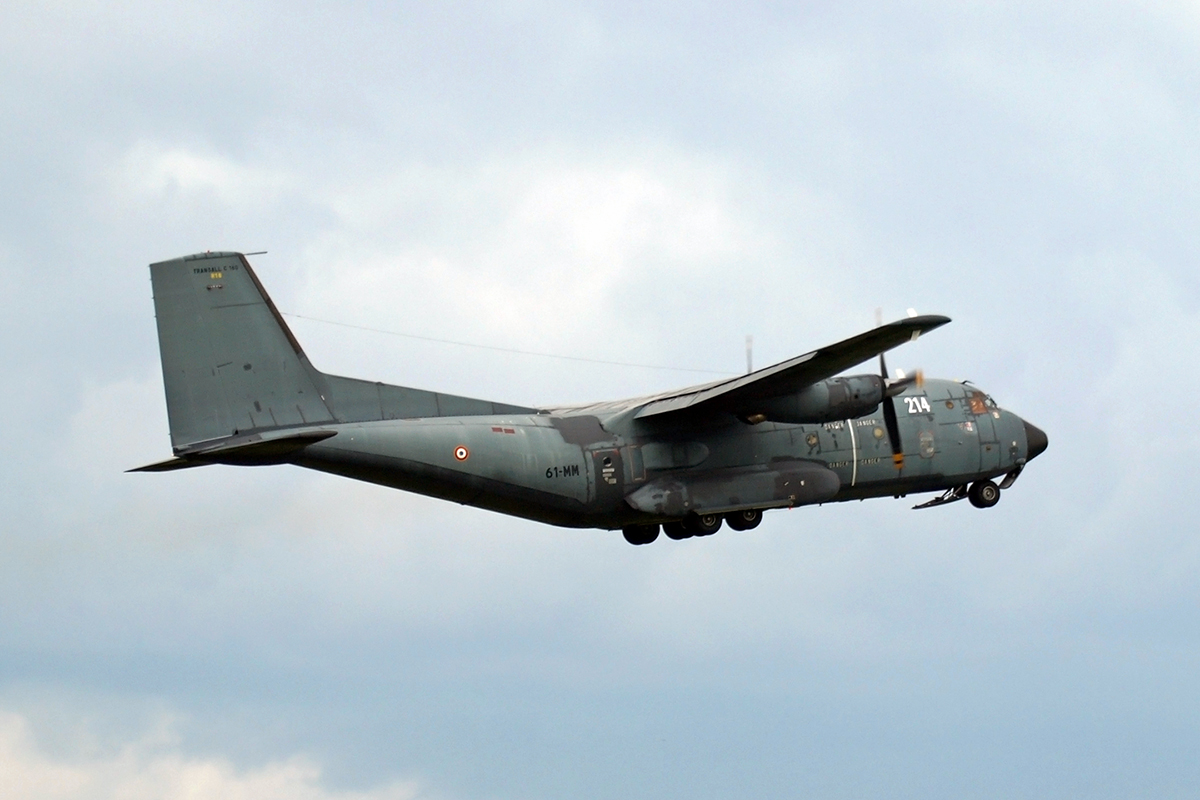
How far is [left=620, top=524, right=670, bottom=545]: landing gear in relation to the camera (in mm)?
37281

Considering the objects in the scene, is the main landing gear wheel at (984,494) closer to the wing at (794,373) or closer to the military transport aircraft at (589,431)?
the military transport aircraft at (589,431)

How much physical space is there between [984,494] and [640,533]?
26.8ft

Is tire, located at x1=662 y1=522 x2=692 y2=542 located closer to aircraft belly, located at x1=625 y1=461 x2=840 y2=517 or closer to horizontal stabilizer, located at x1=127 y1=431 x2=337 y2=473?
aircraft belly, located at x1=625 y1=461 x2=840 y2=517

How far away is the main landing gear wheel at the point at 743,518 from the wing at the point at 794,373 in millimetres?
2175

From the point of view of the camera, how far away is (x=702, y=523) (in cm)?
3603

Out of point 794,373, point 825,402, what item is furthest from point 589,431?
point 825,402

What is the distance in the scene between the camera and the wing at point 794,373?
107 feet

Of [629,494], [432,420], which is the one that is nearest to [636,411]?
[629,494]

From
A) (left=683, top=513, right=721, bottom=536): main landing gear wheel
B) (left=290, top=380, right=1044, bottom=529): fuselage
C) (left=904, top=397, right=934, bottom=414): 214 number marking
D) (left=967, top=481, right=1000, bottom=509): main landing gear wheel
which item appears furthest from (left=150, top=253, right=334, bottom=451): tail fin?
(left=967, top=481, right=1000, bottom=509): main landing gear wheel

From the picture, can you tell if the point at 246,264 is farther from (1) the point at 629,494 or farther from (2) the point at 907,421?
(2) the point at 907,421

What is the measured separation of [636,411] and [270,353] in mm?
7383

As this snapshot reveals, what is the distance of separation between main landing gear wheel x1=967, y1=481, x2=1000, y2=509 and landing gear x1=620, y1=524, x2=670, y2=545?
7.57m

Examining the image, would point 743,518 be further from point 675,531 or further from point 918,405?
point 918,405

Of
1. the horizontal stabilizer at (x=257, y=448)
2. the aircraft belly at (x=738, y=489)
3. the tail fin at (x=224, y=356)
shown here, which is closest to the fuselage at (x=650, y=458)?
the aircraft belly at (x=738, y=489)
